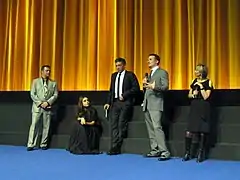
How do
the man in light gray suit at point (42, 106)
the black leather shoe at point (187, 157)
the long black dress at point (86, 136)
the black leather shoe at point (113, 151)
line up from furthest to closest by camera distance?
the man in light gray suit at point (42, 106) < the long black dress at point (86, 136) < the black leather shoe at point (113, 151) < the black leather shoe at point (187, 157)

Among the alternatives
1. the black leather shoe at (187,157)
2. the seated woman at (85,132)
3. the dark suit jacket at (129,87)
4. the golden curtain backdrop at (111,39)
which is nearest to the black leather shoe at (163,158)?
the black leather shoe at (187,157)

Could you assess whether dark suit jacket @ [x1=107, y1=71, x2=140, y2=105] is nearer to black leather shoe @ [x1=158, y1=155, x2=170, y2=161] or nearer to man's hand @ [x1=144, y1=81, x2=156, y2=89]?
man's hand @ [x1=144, y1=81, x2=156, y2=89]

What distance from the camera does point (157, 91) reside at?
5.56 m

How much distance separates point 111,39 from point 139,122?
266 cm

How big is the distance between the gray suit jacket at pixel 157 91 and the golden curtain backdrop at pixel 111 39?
2.23 meters

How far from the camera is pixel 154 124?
5.53m

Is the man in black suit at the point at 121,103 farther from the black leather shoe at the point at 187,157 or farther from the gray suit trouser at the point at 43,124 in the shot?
the gray suit trouser at the point at 43,124

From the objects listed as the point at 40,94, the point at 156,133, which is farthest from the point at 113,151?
the point at 40,94

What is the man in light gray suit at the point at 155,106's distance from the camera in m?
5.46

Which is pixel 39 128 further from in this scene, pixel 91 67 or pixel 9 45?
pixel 9 45

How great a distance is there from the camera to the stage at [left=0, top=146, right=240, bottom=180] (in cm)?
428

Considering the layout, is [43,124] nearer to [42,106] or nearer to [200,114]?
[42,106]

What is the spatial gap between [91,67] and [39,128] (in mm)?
2081

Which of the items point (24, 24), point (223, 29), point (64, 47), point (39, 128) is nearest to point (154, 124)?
point (39, 128)
